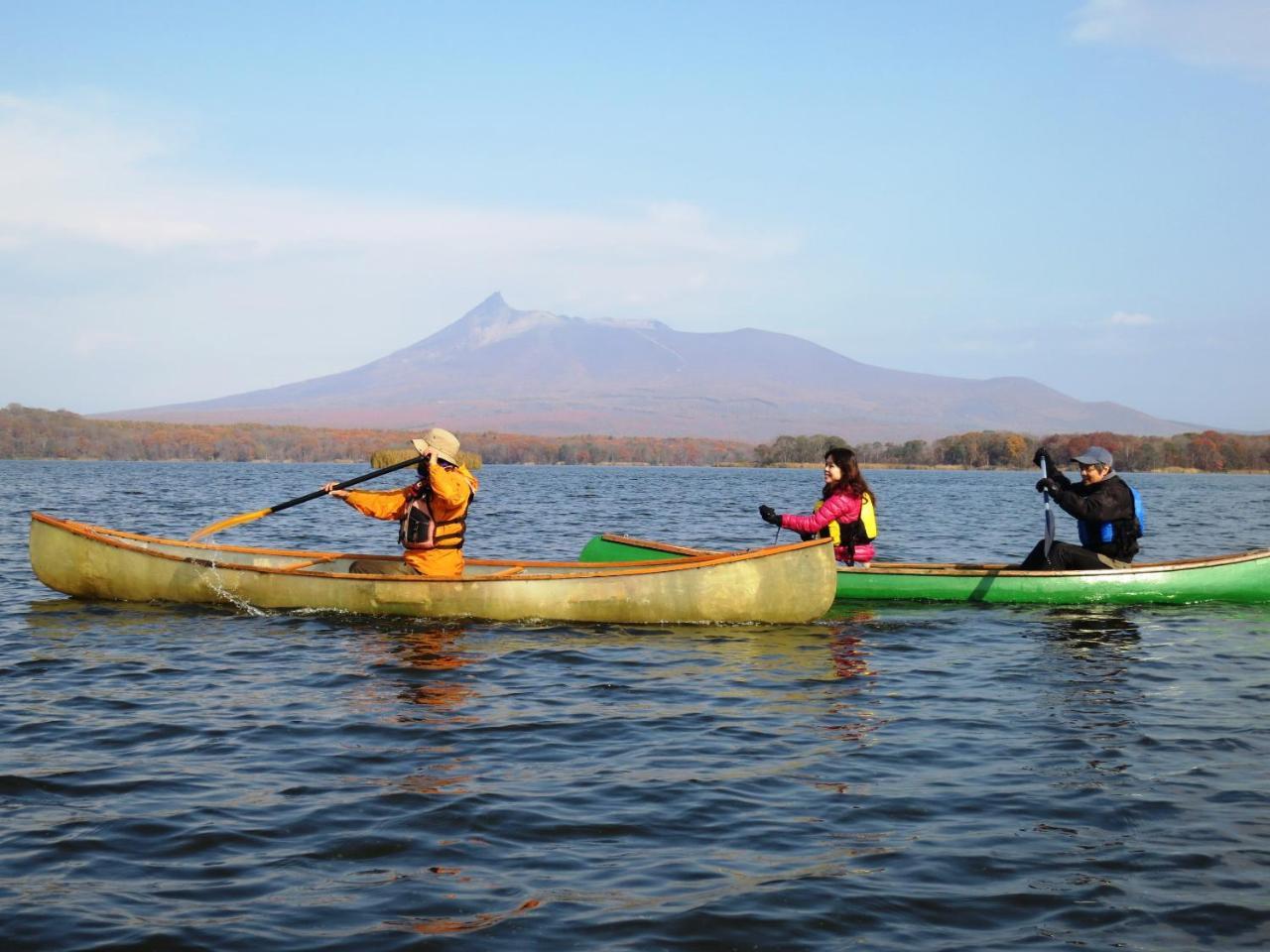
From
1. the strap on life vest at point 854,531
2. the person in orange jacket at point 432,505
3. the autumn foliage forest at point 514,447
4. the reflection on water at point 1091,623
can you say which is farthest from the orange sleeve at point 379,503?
the autumn foliage forest at point 514,447

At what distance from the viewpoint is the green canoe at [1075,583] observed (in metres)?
13.9

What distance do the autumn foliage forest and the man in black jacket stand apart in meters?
123

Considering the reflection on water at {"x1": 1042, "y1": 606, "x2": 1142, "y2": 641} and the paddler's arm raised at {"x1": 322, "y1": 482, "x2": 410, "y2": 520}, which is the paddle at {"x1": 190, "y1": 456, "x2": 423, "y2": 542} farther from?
the reflection on water at {"x1": 1042, "y1": 606, "x2": 1142, "y2": 641}

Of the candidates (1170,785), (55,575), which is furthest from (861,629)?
(55,575)

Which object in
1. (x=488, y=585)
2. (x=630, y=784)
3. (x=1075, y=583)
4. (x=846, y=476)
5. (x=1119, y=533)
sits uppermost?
(x=846, y=476)

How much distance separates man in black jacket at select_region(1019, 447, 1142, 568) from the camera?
44.3ft

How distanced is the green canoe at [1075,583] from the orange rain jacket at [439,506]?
184 inches

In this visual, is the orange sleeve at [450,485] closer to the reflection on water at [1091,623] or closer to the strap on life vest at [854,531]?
the strap on life vest at [854,531]

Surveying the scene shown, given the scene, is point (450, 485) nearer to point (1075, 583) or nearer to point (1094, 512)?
point (1075, 583)

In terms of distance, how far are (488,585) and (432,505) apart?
3.48ft

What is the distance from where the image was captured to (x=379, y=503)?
1242 cm

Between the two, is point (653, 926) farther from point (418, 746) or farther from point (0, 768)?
point (0, 768)

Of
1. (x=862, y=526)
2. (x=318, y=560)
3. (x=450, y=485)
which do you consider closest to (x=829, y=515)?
(x=862, y=526)

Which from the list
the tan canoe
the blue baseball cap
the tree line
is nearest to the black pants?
the blue baseball cap
